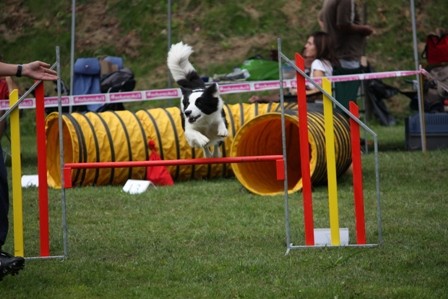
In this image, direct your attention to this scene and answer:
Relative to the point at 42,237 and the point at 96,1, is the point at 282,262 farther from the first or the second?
the point at 96,1

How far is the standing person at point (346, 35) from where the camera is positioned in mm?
11508


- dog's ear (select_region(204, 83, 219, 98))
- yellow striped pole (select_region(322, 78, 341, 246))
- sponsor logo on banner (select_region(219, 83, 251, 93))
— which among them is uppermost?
sponsor logo on banner (select_region(219, 83, 251, 93))

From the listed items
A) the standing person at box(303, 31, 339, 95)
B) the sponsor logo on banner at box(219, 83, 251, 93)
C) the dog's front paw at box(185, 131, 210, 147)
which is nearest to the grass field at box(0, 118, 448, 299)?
the dog's front paw at box(185, 131, 210, 147)

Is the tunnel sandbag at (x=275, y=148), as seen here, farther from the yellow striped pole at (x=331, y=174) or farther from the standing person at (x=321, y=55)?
the yellow striped pole at (x=331, y=174)

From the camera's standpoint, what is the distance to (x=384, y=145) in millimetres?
12562

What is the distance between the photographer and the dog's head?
7.37 meters

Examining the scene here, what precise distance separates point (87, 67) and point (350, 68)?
370 cm

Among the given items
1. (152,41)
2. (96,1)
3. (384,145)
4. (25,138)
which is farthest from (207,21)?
(384,145)

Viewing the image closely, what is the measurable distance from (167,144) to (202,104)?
2830 mm

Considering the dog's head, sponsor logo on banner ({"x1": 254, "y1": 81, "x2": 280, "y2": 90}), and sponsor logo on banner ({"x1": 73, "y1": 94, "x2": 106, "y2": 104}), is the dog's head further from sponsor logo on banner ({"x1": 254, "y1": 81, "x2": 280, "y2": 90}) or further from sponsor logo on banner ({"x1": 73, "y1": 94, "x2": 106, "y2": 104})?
sponsor logo on banner ({"x1": 73, "y1": 94, "x2": 106, "y2": 104})

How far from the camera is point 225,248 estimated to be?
248 inches

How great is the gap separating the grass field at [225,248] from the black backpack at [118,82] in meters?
3.48

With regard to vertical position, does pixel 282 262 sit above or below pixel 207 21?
below

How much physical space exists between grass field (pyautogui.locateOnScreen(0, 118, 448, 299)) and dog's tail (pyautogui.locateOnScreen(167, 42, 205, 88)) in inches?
41.8
